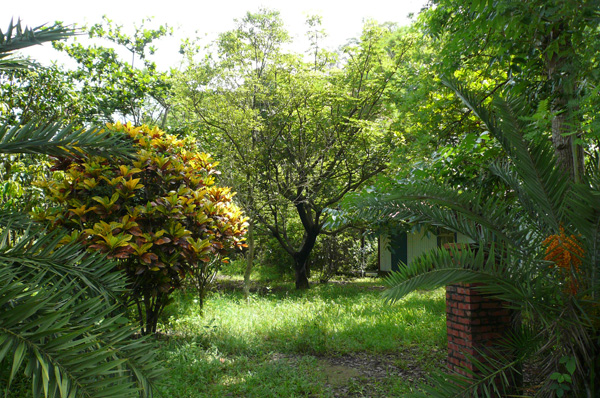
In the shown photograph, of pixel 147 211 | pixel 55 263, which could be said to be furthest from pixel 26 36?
pixel 147 211

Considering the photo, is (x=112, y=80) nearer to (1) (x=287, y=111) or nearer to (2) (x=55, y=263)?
(1) (x=287, y=111)

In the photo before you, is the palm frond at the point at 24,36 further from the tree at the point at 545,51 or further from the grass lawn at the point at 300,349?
the tree at the point at 545,51

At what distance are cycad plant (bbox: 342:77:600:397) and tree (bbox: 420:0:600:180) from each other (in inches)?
15.0

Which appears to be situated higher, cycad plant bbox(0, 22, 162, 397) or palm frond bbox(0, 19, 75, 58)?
palm frond bbox(0, 19, 75, 58)

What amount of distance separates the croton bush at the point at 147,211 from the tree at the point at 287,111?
4.56 metres

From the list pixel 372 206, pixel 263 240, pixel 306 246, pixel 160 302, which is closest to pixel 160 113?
pixel 263 240

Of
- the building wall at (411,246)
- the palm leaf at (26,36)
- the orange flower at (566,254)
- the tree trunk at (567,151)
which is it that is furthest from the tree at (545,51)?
the building wall at (411,246)

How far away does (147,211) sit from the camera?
161 inches

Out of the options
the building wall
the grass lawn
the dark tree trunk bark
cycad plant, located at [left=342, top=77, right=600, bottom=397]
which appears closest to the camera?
cycad plant, located at [left=342, top=77, right=600, bottom=397]

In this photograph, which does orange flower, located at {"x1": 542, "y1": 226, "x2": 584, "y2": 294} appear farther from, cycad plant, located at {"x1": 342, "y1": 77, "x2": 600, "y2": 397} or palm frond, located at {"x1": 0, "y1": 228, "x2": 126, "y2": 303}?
palm frond, located at {"x1": 0, "y1": 228, "x2": 126, "y2": 303}

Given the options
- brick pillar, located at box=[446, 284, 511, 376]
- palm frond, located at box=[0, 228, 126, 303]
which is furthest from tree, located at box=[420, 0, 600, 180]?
palm frond, located at box=[0, 228, 126, 303]

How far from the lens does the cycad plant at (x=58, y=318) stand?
1355mm

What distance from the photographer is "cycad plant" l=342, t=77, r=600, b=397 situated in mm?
2692

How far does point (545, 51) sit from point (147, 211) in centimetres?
424
